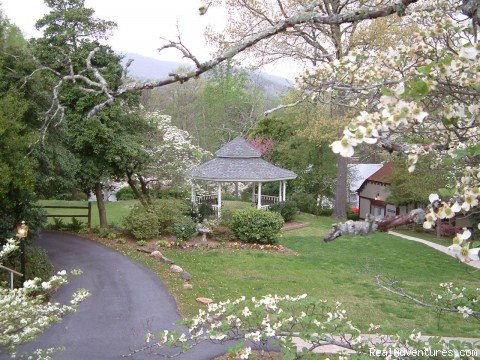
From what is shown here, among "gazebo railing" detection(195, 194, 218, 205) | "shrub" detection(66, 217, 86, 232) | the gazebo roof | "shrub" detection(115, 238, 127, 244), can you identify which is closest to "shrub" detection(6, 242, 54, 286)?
"shrub" detection(115, 238, 127, 244)

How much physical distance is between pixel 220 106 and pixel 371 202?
53.8ft

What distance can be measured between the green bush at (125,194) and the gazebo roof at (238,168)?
11.7 metres

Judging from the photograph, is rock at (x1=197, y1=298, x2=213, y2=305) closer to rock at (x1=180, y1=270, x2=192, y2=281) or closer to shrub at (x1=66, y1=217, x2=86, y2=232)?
rock at (x1=180, y1=270, x2=192, y2=281)

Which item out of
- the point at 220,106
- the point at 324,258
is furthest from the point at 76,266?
the point at 220,106

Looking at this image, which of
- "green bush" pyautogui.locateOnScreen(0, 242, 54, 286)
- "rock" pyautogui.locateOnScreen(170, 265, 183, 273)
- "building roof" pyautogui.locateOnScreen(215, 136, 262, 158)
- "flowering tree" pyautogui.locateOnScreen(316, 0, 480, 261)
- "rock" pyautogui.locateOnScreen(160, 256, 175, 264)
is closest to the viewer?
"flowering tree" pyautogui.locateOnScreen(316, 0, 480, 261)

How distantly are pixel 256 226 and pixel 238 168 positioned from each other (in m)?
4.68

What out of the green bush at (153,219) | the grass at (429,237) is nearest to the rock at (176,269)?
the green bush at (153,219)

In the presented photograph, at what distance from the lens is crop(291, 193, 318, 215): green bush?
25.8 m

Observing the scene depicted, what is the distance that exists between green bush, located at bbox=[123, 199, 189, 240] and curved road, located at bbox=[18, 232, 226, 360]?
1883 mm

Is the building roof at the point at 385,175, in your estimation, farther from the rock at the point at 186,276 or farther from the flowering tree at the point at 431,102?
the flowering tree at the point at 431,102

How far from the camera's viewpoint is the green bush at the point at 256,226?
16.6m

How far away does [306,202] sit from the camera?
2609 cm

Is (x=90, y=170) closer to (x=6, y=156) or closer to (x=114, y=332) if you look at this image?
(x=6, y=156)

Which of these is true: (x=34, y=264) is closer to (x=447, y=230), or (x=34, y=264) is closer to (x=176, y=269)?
(x=176, y=269)
